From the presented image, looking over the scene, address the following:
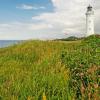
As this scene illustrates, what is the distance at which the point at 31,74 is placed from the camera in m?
8.72

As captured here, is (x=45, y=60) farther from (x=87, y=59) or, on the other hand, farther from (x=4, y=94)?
(x=4, y=94)

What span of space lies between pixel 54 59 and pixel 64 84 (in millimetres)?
4044

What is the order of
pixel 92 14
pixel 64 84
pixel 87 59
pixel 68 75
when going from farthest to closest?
1. pixel 92 14
2. pixel 87 59
3. pixel 68 75
4. pixel 64 84

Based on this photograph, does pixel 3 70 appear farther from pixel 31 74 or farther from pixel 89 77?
pixel 89 77

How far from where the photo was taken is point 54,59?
11.6 m

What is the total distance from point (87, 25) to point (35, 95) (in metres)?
41.6

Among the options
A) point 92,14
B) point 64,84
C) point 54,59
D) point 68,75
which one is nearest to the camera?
point 64,84

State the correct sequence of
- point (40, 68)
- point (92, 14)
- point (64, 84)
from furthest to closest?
point (92, 14), point (40, 68), point (64, 84)

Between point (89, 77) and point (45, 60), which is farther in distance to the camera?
point (45, 60)

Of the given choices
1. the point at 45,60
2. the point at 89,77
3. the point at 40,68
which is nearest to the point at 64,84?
the point at 89,77

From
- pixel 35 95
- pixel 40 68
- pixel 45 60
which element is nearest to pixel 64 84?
pixel 35 95

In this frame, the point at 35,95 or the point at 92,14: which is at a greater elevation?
the point at 92,14

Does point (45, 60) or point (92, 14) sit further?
A: point (92, 14)

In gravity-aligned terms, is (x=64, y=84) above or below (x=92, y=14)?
below
